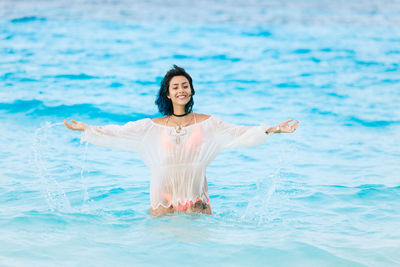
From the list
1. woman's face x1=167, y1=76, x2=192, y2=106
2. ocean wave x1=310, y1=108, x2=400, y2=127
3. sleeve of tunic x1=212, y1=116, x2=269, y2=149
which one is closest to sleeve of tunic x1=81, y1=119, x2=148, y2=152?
woman's face x1=167, y1=76, x2=192, y2=106

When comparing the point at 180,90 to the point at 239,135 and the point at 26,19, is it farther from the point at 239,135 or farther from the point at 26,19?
the point at 26,19

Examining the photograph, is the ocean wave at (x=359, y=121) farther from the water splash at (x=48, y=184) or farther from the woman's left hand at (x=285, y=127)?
the woman's left hand at (x=285, y=127)

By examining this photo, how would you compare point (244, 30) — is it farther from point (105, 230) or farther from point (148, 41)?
point (105, 230)

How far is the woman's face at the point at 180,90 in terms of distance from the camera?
15.5 feet

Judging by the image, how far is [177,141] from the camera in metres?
4.72

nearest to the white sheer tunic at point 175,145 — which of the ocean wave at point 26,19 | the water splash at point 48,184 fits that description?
the water splash at point 48,184

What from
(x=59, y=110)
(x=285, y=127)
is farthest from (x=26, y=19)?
(x=285, y=127)

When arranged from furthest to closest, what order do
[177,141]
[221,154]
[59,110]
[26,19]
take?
[26,19] → [59,110] → [221,154] → [177,141]

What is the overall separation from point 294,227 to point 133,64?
9072 mm

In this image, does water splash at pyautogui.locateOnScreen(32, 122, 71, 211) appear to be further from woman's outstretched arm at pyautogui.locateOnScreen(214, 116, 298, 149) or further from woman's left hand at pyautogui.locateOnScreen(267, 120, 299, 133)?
woman's left hand at pyautogui.locateOnScreen(267, 120, 299, 133)

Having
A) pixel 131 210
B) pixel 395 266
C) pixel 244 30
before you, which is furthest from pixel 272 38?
pixel 395 266

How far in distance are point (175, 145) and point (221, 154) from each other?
334 centimetres

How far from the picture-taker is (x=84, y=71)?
40.8ft

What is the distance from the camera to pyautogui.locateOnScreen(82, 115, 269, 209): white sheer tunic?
4.74 metres
